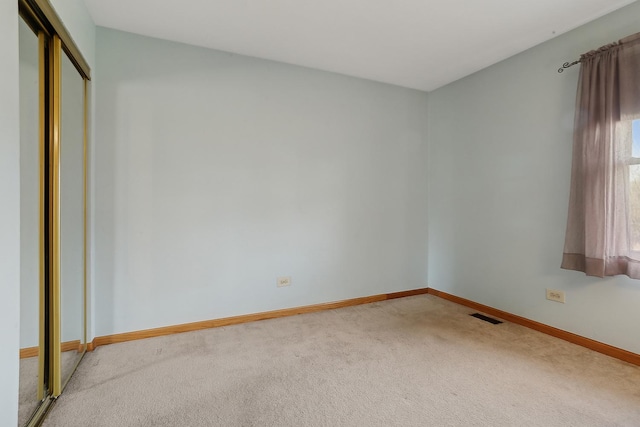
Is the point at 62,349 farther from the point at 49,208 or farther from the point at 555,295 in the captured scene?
the point at 555,295

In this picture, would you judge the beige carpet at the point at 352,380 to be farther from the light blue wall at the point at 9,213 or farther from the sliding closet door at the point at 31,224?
the light blue wall at the point at 9,213

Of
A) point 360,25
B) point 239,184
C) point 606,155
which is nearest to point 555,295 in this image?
point 606,155

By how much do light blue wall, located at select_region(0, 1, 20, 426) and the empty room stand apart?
1 cm

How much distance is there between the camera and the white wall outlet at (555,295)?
2.72 m

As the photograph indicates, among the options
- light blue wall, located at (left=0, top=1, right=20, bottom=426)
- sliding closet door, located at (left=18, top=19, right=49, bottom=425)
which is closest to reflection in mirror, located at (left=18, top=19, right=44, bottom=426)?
sliding closet door, located at (left=18, top=19, right=49, bottom=425)

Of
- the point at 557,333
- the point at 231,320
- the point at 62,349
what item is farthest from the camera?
the point at 231,320

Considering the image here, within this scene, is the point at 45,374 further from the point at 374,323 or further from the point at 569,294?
the point at 569,294

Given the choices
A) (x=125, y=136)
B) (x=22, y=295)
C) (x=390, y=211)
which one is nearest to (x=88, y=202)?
(x=125, y=136)

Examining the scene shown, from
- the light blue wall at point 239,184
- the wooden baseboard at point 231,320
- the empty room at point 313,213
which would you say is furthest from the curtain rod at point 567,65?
the wooden baseboard at point 231,320

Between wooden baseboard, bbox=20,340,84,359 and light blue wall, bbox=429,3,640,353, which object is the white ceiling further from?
wooden baseboard, bbox=20,340,84,359

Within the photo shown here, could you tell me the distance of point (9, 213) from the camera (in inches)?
49.6

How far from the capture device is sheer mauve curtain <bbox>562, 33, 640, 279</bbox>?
2.23m

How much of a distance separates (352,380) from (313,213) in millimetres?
1739

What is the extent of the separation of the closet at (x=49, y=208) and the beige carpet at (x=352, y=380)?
0.85 ft
